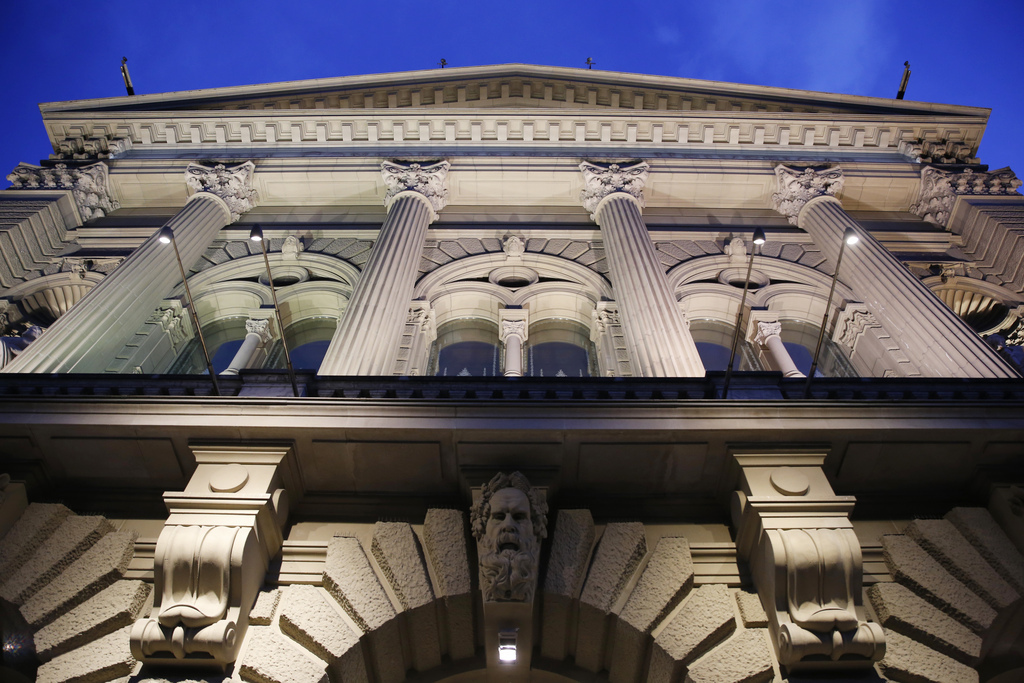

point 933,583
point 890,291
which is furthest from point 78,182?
point 933,583

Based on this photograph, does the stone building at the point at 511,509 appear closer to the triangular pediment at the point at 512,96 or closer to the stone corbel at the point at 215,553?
the stone corbel at the point at 215,553

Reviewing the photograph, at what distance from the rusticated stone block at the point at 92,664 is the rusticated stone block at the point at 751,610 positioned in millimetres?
5529

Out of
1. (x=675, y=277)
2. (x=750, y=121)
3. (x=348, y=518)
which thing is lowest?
(x=348, y=518)

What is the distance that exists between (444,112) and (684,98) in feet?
20.9

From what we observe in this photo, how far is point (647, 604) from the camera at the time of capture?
6.64m

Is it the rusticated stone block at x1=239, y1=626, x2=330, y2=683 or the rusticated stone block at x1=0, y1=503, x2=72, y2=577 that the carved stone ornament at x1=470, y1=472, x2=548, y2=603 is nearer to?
the rusticated stone block at x1=239, y1=626, x2=330, y2=683

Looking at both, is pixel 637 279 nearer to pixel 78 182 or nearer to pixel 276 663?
pixel 276 663

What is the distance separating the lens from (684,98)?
18.6m

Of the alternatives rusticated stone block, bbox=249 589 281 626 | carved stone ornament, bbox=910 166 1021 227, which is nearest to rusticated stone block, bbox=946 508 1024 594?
rusticated stone block, bbox=249 589 281 626

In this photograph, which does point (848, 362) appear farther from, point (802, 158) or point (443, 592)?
point (443, 592)

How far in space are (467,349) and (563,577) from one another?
7.08 m

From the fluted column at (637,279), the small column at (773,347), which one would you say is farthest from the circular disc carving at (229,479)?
the small column at (773,347)

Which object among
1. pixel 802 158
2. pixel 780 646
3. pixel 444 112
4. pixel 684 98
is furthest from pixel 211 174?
pixel 780 646

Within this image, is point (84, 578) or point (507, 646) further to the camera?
point (84, 578)
